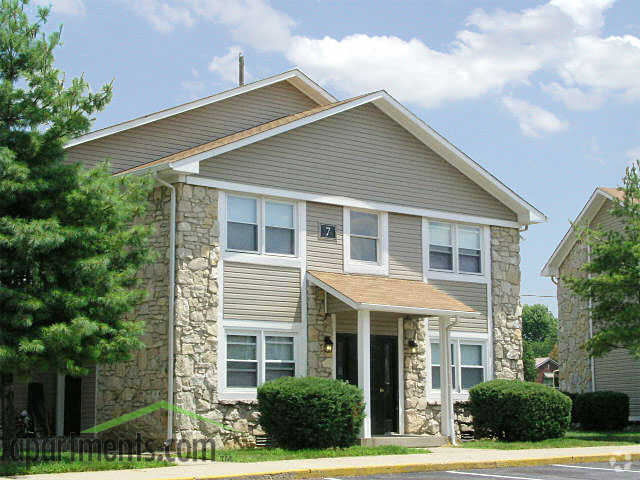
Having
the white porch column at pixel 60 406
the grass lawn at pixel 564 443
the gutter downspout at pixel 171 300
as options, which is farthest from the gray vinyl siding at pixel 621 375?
the white porch column at pixel 60 406

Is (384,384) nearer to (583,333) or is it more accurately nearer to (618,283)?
(618,283)

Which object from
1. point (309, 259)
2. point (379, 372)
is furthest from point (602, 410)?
point (309, 259)

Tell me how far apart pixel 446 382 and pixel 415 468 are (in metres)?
5.40

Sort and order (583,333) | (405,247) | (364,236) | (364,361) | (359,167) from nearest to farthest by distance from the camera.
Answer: (364,361) < (364,236) < (359,167) < (405,247) < (583,333)

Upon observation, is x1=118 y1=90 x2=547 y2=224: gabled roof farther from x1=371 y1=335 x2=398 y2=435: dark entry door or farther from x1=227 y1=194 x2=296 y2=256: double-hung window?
x1=371 y1=335 x2=398 y2=435: dark entry door

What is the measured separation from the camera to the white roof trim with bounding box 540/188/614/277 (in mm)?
30536

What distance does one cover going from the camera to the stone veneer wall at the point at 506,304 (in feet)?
76.2

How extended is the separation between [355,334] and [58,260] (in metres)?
8.11

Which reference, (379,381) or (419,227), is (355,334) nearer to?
(379,381)

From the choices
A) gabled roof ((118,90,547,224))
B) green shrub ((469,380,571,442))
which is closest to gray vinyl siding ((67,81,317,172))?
gabled roof ((118,90,547,224))

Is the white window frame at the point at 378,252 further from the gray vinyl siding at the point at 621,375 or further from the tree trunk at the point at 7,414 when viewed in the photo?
the gray vinyl siding at the point at 621,375

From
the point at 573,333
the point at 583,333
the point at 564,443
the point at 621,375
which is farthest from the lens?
the point at 573,333

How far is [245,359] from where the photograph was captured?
19.4 metres

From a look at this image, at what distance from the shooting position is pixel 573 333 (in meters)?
32.3
